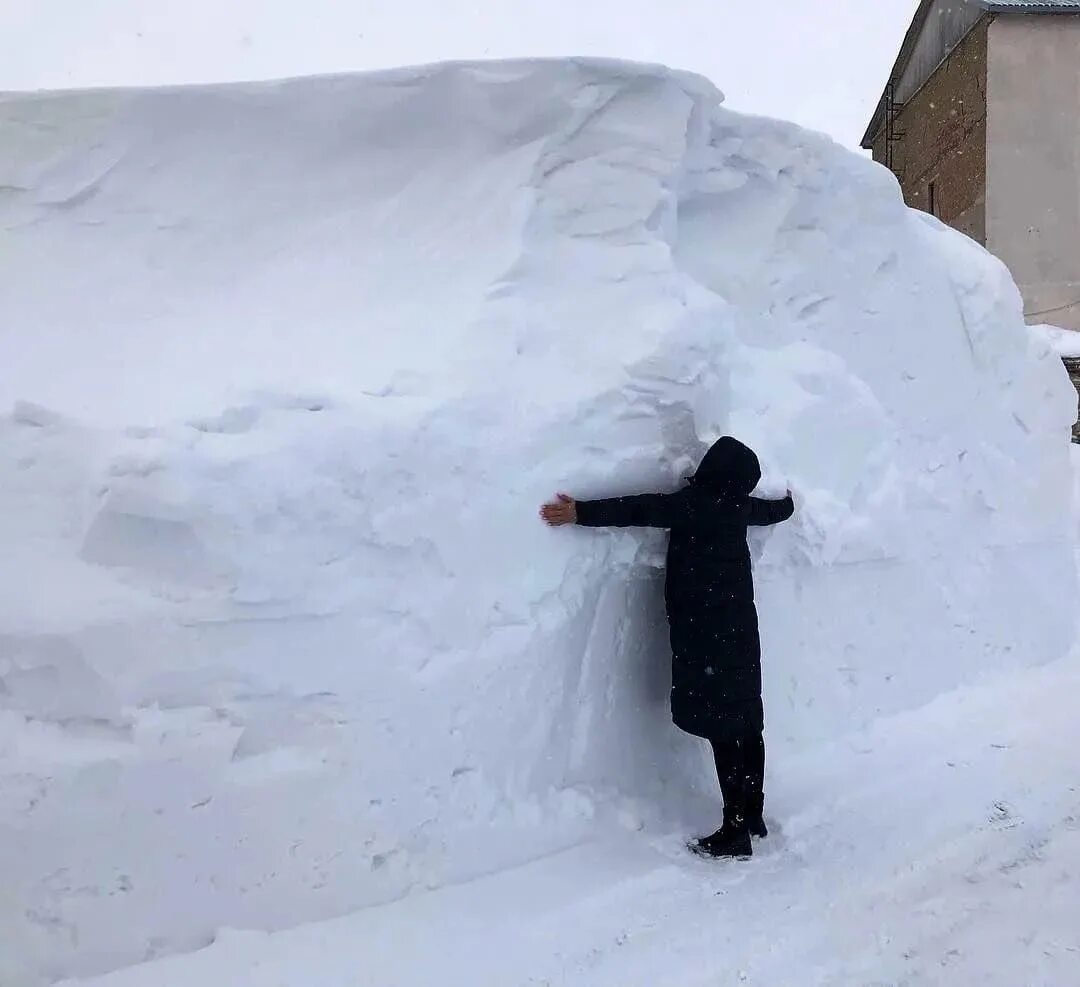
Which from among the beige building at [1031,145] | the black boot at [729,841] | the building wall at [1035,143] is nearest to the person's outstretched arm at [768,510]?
the black boot at [729,841]

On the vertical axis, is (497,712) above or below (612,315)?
below

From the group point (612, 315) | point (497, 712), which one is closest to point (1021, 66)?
point (612, 315)

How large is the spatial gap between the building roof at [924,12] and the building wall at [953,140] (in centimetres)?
32

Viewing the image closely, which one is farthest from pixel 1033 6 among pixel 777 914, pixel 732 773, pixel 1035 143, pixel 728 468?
pixel 777 914

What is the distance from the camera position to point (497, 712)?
288 centimetres

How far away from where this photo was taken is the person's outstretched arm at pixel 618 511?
3012mm

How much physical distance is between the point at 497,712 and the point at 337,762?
52cm

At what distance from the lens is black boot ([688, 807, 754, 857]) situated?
2.95m

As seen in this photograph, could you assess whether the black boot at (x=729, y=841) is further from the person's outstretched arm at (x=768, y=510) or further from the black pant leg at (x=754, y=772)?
the person's outstretched arm at (x=768, y=510)

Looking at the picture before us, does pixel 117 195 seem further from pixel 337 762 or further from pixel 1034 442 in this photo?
pixel 1034 442

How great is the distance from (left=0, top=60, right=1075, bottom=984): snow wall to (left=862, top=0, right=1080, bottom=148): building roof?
1321 centimetres

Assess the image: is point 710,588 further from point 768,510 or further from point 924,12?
point 924,12

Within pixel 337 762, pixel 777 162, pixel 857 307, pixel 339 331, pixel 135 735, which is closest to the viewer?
pixel 135 735

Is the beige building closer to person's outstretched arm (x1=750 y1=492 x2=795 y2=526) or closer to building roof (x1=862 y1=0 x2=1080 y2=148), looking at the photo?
building roof (x1=862 y1=0 x2=1080 y2=148)
